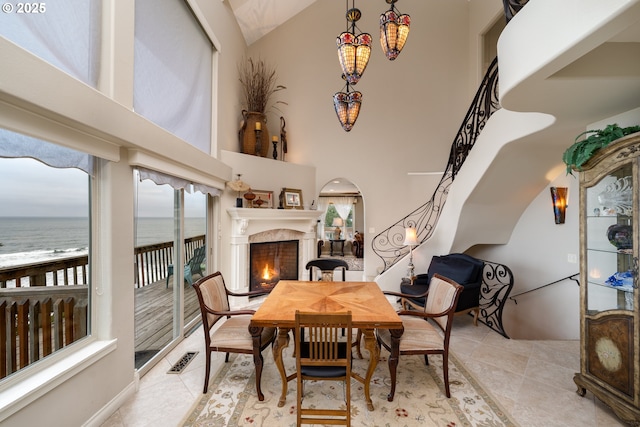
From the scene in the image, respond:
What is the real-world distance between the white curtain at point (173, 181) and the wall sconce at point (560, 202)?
4.77 meters

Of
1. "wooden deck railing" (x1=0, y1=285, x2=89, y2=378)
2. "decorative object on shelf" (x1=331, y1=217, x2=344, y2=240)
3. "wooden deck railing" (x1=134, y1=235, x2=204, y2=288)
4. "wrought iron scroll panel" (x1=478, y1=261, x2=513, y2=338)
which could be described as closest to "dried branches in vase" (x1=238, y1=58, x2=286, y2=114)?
"wooden deck railing" (x1=134, y1=235, x2=204, y2=288)

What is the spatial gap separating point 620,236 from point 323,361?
8.09 ft

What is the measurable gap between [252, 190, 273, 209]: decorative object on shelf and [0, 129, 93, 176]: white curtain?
9.18 feet

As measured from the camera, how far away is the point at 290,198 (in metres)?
5.23

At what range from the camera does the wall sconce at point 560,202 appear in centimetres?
374

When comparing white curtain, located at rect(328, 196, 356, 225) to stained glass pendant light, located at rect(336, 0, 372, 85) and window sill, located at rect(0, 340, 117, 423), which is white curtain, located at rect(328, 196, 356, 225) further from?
window sill, located at rect(0, 340, 117, 423)

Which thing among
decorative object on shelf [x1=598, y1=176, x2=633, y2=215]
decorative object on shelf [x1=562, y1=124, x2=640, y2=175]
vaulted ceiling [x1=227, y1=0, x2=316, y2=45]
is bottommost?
decorative object on shelf [x1=598, y1=176, x2=633, y2=215]

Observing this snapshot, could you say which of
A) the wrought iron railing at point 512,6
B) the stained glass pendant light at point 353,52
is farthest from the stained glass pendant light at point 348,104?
the wrought iron railing at point 512,6

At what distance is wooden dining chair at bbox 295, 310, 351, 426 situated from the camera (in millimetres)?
1809

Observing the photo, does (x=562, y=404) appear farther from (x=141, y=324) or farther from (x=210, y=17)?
(x=210, y=17)

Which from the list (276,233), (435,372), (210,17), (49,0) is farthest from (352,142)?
(49,0)

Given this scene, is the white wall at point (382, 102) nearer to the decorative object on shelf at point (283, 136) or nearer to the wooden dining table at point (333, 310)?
the decorative object on shelf at point (283, 136)

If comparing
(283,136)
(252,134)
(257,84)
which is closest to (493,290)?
(283,136)

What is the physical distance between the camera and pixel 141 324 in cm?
277
